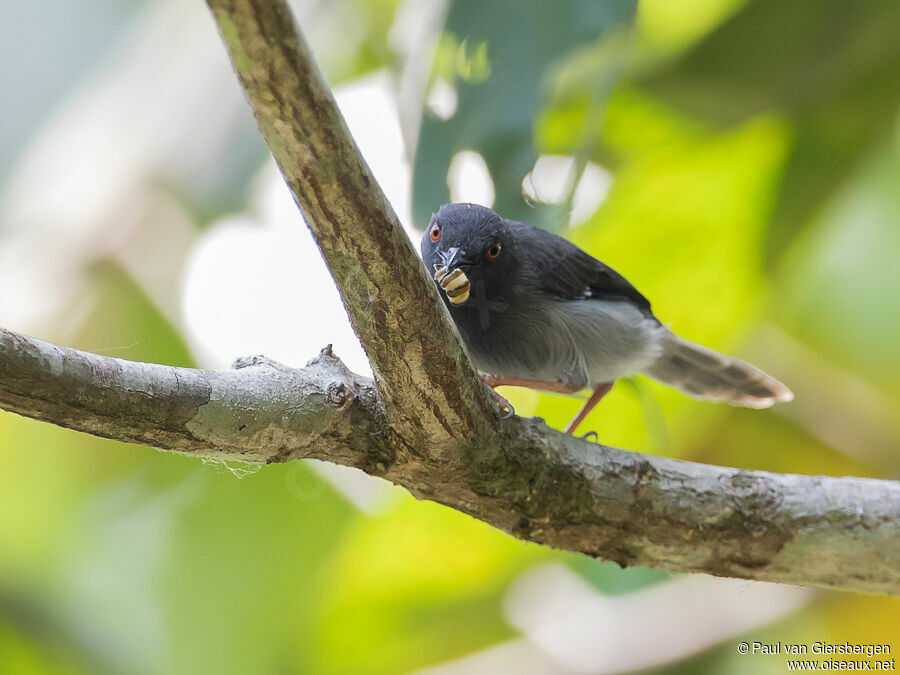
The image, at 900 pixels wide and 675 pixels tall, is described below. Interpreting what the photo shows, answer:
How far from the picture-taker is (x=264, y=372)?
2488 mm

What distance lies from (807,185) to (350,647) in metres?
4.16

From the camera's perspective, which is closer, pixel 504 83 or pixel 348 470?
pixel 504 83

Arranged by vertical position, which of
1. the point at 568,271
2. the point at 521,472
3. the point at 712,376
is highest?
the point at 712,376

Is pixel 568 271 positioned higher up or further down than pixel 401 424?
higher up

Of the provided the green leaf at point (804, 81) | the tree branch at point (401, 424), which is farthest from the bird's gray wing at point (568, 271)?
the green leaf at point (804, 81)

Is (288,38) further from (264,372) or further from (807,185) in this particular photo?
(807,185)

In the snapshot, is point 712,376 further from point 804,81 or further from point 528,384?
point 804,81

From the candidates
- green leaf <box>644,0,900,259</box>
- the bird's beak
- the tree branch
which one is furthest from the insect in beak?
green leaf <box>644,0,900,259</box>

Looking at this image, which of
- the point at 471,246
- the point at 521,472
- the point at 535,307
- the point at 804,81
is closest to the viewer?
the point at 521,472

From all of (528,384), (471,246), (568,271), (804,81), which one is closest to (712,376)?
(568,271)

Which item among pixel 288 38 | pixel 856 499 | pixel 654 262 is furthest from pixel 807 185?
pixel 288 38

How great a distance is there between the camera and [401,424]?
258 cm

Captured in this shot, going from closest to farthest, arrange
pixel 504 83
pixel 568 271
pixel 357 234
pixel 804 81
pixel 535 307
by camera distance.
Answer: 1. pixel 357 234
2. pixel 504 83
3. pixel 535 307
4. pixel 568 271
5. pixel 804 81

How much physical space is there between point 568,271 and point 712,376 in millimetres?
1344
